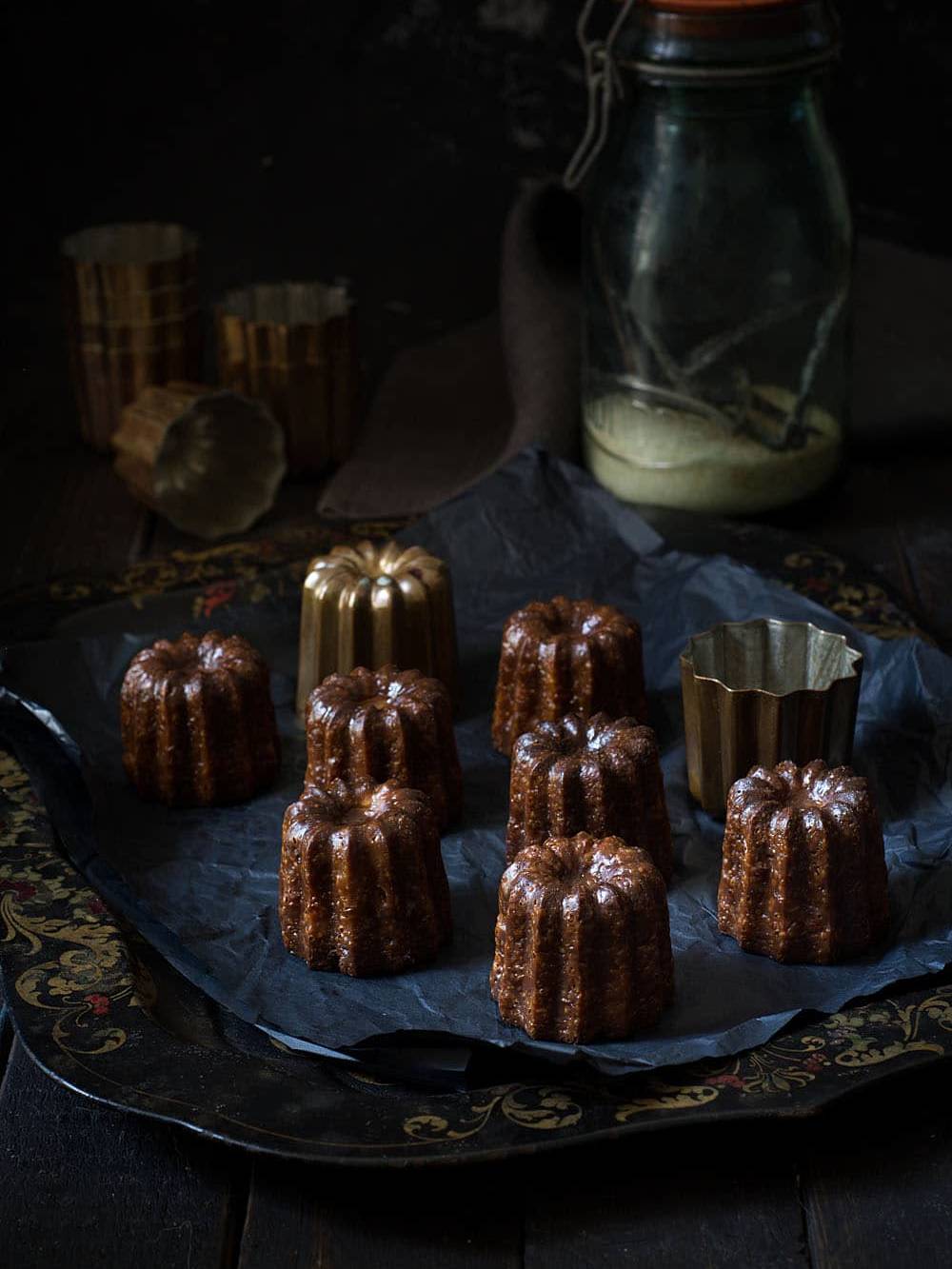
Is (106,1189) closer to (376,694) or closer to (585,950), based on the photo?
(585,950)

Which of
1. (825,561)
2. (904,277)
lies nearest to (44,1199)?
(825,561)

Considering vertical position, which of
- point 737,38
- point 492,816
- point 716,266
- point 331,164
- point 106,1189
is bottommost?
point 492,816

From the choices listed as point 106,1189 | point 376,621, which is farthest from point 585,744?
point 106,1189

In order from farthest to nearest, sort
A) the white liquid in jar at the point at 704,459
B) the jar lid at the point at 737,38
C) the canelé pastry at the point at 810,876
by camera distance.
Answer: the white liquid in jar at the point at 704,459
the jar lid at the point at 737,38
the canelé pastry at the point at 810,876

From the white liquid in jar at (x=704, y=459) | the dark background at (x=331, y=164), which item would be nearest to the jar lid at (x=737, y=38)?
the white liquid in jar at (x=704, y=459)

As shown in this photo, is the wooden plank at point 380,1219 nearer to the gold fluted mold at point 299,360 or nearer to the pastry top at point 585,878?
the pastry top at point 585,878
